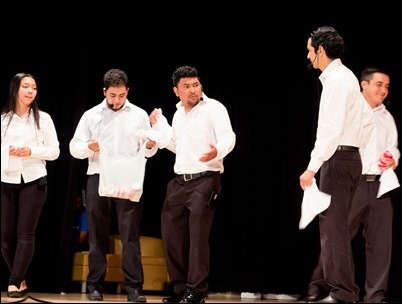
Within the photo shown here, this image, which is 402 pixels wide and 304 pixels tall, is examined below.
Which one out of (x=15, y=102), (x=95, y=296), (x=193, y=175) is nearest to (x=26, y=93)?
(x=15, y=102)

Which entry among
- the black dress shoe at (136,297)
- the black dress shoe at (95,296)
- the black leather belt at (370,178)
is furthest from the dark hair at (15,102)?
the black leather belt at (370,178)

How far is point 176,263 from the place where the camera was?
4906 mm

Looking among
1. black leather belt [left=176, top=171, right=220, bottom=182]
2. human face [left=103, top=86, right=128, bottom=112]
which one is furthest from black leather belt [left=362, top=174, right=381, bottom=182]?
human face [left=103, top=86, right=128, bottom=112]

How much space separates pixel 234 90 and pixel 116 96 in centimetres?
179

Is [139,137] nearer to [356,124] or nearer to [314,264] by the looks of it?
[356,124]

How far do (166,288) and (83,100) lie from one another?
191 centimetres

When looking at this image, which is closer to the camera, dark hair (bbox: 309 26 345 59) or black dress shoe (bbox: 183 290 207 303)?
dark hair (bbox: 309 26 345 59)

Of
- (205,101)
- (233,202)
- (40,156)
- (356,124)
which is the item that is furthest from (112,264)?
(356,124)

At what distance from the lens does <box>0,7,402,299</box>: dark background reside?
6207 mm

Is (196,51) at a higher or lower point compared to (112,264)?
higher

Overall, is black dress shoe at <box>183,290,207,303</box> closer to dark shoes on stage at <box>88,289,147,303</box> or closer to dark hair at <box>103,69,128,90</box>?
dark shoes on stage at <box>88,289,147,303</box>

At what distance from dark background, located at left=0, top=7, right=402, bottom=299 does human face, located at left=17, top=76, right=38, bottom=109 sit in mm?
653

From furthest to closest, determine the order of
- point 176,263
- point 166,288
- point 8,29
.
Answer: point 166,288 < point 8,29 < point 176,263

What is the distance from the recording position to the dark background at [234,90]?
621 cm
